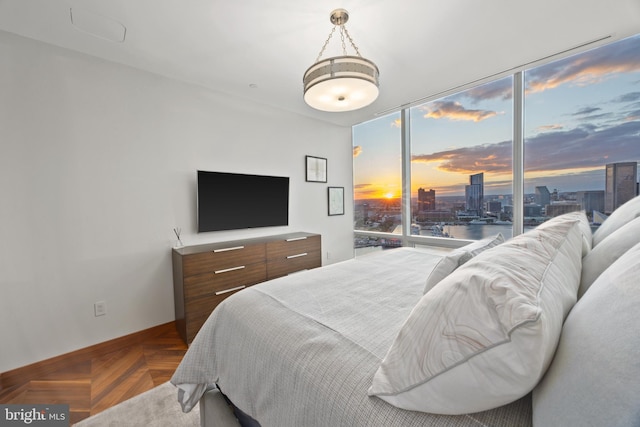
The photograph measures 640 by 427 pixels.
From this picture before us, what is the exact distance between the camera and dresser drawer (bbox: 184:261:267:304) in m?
2.36

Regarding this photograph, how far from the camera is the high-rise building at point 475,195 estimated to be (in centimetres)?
325

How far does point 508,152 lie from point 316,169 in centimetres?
250

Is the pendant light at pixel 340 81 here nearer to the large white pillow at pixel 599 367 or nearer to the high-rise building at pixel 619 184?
the large white pillow at pixel 599 367

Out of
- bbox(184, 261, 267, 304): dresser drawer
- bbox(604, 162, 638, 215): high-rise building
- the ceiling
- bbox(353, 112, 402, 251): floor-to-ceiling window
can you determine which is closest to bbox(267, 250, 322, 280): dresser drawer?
bbox(184, 261, 267, 304): dresser drawer

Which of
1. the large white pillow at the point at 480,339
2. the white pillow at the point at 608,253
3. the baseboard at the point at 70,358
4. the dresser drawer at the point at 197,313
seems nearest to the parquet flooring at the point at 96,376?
the baseboard at the point at 70,358

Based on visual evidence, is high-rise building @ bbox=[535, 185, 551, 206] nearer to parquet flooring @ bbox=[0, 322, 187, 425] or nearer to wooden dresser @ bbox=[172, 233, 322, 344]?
wooden dresser @ bbox=[172, 233, 322, 344]

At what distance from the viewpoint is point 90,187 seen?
2201 millimetres

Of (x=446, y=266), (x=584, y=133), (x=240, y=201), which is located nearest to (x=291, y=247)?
(x=240, y=201)

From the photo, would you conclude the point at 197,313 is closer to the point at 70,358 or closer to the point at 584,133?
the point at 70,358

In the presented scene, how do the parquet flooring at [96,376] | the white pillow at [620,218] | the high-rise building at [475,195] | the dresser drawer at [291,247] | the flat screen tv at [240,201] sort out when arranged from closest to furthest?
1. the white pillow at [620,218]
2. the parquet flooring at [96,376]
3. the flat screen tv at [240,201]
4. the dresser drawer at [291,247]
5. the high-rise building at [475,195]

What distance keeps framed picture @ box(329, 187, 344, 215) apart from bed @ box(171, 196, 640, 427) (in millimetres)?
2668

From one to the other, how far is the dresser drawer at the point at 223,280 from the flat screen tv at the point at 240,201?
1.86ft

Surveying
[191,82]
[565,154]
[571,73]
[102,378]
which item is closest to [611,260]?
[565,154]


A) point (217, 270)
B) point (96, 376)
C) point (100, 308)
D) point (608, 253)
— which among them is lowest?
point (96, 376)
